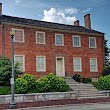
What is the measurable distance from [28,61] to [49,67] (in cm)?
289

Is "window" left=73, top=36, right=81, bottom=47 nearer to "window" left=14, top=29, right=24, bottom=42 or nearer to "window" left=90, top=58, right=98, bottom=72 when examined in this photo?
"window" left=90, top=58, right=98, bottom=72

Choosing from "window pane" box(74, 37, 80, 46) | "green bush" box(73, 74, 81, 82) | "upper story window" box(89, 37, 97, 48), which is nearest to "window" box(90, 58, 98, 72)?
"upper story window" box(89, 37, 97, 48)

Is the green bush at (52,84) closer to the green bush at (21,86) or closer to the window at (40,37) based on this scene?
the green bush at (21,86)

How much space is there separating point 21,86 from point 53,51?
11.1 metres

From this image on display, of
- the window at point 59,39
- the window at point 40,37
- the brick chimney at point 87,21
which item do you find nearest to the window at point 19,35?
the window at point 40,37

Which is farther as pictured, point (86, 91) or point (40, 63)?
point (40, 63)

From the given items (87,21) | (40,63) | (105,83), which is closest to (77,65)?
(40,63)

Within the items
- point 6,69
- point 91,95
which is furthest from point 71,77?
point 6,69

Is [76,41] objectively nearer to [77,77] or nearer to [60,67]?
[60,67]

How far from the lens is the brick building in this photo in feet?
96.1

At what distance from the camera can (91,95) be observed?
79.2 ft

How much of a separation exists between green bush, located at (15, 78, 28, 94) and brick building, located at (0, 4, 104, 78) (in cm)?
738

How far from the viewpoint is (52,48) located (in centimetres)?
3180

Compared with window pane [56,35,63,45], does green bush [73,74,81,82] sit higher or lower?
lower
